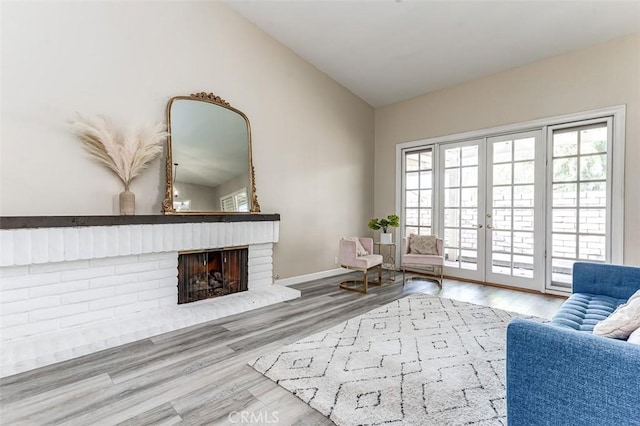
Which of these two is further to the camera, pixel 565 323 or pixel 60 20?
pixel 60 20

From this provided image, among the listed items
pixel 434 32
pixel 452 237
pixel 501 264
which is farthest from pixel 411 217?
pixel 434 32

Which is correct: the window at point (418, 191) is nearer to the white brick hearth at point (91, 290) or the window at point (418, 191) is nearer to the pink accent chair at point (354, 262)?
the pink accent chair at point (354, 262)

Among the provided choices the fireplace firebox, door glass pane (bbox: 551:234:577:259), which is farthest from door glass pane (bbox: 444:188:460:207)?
the fireplace firebox

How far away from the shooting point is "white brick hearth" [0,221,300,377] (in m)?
2.32

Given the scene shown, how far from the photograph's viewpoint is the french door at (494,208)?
169 inches

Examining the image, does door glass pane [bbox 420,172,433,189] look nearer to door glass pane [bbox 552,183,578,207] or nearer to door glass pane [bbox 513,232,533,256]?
door glass pane [bbox 513,232,533,256]

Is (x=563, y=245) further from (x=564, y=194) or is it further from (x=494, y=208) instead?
(x=494, y=208)

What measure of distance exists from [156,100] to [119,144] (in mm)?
649

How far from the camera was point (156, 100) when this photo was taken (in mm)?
3314

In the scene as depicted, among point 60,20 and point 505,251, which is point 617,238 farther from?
point 60,20

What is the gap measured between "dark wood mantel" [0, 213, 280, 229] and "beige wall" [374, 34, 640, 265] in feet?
11.1

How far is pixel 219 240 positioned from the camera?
351 centimetres

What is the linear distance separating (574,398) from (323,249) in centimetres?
404

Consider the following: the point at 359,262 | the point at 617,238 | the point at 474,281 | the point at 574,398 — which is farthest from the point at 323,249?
the point at 574,398
